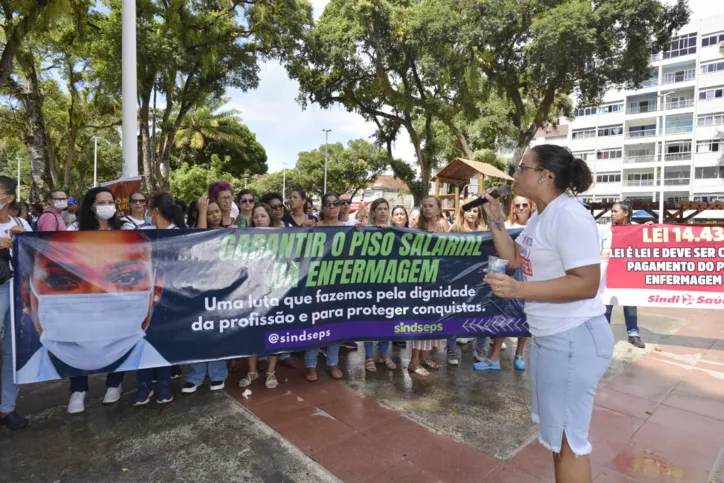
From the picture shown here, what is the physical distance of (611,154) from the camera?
43.6 m

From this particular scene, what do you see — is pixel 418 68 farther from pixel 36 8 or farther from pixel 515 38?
pixel 36 8

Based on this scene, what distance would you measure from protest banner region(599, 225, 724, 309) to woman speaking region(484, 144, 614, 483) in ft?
12.5

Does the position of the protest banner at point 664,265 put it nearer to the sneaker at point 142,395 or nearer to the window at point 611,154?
the sneaker at point 142,395

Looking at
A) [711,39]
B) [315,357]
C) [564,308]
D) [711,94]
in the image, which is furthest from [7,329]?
[711,39]

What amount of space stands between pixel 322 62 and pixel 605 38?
9.60 metres

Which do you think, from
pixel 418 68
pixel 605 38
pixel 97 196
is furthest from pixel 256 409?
pixel 418 68

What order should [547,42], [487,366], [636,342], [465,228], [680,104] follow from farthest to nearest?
1. [680,104]
2. [547,42]
3. [636,342]
4. [465,228]
5. [487,366]

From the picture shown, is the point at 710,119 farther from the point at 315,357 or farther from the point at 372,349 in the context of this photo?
the point at 315,357

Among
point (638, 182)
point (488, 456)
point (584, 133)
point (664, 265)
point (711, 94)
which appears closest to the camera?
point (488, 456)

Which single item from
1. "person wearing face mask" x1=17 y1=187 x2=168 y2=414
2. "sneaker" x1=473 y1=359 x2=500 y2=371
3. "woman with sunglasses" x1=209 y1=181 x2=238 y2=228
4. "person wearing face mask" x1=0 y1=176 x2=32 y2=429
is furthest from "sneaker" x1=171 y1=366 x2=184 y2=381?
"sneaker" x1=473 y1=359 x2=500 y2=371

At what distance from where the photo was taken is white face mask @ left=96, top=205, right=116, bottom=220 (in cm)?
349

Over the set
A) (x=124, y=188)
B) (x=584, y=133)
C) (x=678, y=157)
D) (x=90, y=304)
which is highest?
(x=584, y=133)

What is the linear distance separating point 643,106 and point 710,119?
18.7ft

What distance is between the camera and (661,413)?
3.48 metres
